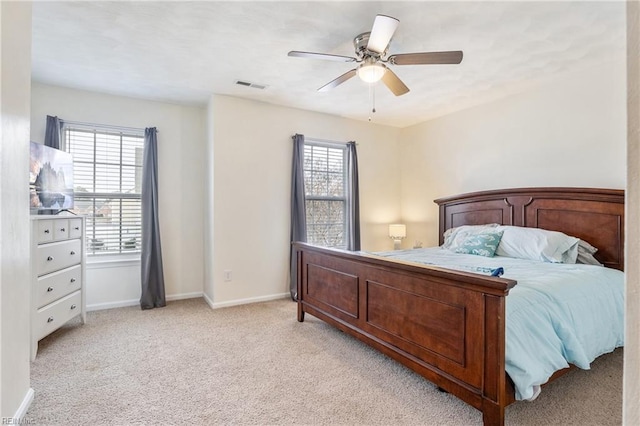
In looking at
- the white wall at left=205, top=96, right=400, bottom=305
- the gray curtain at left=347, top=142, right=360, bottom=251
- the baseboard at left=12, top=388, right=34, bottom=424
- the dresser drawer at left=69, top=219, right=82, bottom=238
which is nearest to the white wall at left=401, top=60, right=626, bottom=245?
the gray curtain at left=347, top=142, right=360, bottom=251

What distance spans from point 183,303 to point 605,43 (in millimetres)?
4936

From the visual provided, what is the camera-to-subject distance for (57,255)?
2.88 meters

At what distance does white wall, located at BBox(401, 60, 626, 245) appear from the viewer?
3020 millimetres

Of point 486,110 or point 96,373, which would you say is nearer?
point 96,373

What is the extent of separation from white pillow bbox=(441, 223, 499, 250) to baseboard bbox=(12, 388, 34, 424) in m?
3.71

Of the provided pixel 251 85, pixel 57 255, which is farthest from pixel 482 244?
pixel 57 255

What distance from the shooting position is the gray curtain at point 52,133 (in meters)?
3.44

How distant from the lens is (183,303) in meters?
4.07

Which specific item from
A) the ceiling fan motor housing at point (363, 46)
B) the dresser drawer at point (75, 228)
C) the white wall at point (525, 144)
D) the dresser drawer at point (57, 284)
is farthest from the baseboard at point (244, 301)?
the ceiling fan motor housing at point (363, 46)

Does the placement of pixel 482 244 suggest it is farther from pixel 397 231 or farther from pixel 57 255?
pixel 57 255

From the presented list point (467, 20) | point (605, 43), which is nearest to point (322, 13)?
point (467, 20)

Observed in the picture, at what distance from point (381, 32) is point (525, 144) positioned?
2542mm

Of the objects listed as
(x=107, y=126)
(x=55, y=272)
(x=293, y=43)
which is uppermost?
(x=293, y=43)

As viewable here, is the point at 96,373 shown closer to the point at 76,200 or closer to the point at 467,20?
the point at 76,200
